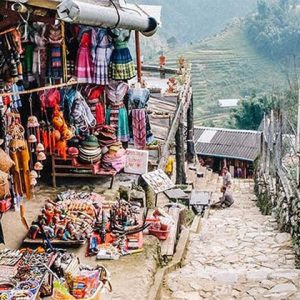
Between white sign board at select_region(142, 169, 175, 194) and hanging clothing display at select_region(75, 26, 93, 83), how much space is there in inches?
92.6

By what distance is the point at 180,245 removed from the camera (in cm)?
952

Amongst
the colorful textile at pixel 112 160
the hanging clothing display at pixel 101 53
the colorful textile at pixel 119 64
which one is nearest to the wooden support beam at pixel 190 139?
the colorful textile at pixel 112 160

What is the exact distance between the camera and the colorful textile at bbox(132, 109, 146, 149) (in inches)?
426

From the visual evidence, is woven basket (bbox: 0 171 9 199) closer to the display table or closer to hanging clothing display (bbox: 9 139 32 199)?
hanging clothing display (bbox: 9 139 32 199)

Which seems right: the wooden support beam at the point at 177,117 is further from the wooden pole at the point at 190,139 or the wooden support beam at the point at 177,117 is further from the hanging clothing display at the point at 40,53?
the hanging clothing display at the point at 40,53

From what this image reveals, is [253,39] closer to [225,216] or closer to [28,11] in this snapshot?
[225,216]

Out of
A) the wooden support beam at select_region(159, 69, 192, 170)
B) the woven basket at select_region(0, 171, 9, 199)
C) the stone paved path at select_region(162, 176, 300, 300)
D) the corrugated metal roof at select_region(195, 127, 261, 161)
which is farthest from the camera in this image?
the corrugated metal roof at select_region(195, 127, 261, 161)

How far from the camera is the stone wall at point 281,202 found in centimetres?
978

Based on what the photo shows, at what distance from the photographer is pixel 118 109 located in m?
10.7

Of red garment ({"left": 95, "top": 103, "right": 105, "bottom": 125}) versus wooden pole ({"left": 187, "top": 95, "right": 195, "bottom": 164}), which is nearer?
red garment ({"left": 95, "top": 103, "right": 105, "bottom": 125})

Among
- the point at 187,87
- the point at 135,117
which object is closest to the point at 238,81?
the point at 187,87

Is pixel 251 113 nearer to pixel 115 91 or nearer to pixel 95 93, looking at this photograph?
pixel 115 91

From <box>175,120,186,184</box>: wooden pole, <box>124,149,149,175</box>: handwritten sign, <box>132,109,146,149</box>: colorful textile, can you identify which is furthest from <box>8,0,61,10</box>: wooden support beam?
<box>175,120,186,184</box>: wooden pole

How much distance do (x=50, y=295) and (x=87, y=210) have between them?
91.7 inches
